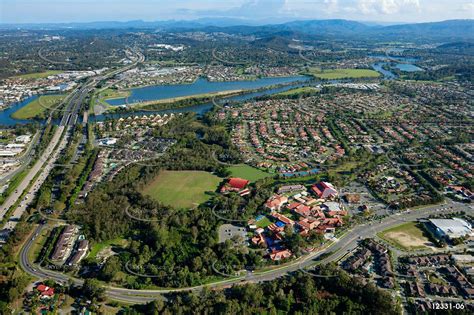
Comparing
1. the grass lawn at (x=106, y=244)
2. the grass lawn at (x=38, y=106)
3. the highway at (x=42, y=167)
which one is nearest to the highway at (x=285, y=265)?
the grass lawn at (x=106, y=244)

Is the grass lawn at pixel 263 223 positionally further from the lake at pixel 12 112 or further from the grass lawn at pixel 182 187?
the lake at pixel 12 112

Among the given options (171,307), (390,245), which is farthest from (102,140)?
(390,245)

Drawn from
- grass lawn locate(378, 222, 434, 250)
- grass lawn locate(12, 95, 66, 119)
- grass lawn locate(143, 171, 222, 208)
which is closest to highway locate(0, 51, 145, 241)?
grass lawn locate(12, 95, 66, 119)

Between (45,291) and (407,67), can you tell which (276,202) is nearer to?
(45,291)

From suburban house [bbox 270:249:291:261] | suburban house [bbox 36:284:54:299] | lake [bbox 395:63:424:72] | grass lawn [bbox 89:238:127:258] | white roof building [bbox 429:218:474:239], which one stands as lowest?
grass lawn [bbox 89:238:127:258]

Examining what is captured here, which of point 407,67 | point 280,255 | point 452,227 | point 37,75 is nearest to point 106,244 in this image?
point 280,255

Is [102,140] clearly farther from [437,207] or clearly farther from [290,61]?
[290,61]

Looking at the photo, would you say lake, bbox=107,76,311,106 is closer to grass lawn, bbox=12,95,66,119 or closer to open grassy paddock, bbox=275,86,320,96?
open grassy paddock, bbox=275,86,320,96
